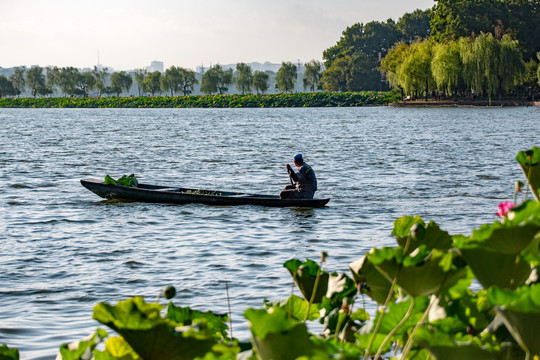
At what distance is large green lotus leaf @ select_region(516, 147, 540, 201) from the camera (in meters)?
3.00

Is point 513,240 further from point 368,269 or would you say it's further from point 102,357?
point 102,357

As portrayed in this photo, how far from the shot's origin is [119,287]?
11.1m

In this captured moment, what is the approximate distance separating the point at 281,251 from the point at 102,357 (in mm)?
11350

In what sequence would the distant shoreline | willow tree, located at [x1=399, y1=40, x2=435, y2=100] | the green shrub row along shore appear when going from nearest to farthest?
willow tree, located at [x1=399, y1=40, x2=435, y2=100]
the distant shoreline
the green shrub row along shore

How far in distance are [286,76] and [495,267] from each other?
16545cm

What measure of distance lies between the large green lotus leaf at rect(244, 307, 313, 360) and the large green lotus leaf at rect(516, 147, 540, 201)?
4.34 feet

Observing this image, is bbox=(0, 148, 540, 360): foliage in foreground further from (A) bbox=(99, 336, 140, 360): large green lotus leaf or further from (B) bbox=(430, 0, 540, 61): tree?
(B) bbox=(430, 0, 540, 61): tree

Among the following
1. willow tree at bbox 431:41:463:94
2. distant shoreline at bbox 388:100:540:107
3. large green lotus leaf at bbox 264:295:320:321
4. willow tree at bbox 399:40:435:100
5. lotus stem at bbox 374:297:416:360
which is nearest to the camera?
lotus stem at bbox 374:297:416:360

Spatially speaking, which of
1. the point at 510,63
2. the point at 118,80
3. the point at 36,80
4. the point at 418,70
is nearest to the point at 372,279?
the point at 510,63

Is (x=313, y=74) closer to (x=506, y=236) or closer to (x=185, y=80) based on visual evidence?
(x=185, y=80)

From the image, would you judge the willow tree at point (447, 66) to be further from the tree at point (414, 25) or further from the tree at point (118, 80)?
the tree at point (118, 80)

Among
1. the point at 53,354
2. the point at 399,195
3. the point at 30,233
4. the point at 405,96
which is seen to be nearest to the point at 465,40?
the point at 405,96

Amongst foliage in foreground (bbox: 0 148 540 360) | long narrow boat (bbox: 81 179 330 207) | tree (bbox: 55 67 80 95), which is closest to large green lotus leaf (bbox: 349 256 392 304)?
foliage in foreground (bbox: 0 148 540 360)

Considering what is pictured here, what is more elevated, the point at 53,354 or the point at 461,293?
the point at 461,293
